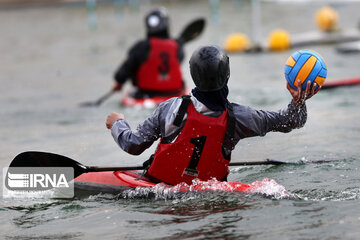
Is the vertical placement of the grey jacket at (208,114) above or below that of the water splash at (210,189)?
above

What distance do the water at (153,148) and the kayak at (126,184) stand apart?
65 millimetres

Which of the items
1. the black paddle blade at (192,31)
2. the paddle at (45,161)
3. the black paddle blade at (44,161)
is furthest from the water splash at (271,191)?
the black paddle blade at (192,31)

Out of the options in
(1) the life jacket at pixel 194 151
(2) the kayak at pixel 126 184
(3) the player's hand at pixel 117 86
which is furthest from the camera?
(3) the player's hand at pixel 117 86

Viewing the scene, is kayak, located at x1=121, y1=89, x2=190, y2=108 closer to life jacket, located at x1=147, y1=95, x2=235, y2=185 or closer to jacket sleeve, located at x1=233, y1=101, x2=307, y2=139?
life jacket, located at x1=147, y1=95, x2=235, y2=185

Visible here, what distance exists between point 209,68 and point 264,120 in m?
0.58

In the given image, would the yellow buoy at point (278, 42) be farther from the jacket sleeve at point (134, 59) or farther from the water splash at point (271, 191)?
the water splash at point (271, 191)

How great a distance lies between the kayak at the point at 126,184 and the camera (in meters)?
5.20

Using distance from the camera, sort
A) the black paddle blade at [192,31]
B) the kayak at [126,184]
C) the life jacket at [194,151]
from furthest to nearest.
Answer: the black paddle blade at [192,31] < the kayak at [126,184] < the life jacket at [194,151]

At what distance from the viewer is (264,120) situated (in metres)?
5.11

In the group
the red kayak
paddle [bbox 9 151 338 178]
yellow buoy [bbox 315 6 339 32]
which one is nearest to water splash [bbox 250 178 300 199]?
the red kayak

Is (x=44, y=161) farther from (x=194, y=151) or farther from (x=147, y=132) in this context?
(x=194, y=151)

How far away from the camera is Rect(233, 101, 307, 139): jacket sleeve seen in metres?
5.03

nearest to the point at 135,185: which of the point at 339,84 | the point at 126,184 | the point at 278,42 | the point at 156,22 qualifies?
the point at 126,184

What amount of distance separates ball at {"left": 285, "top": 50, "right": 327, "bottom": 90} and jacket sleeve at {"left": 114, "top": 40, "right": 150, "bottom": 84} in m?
5.16
